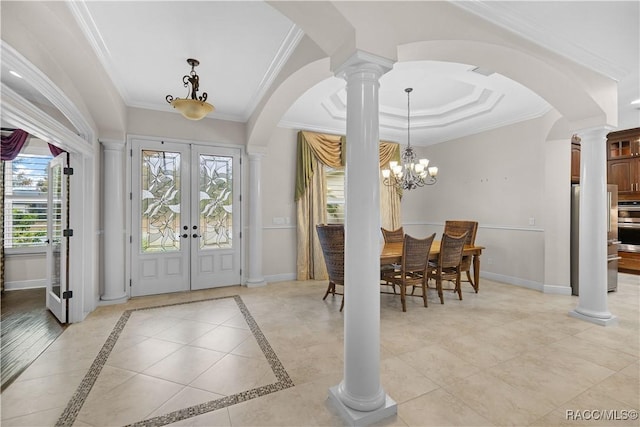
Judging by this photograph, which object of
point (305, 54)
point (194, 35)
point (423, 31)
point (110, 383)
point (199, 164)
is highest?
point (194, 35)

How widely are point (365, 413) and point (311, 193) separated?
3839 mm

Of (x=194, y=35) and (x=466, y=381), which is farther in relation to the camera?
(x=194, y=35)

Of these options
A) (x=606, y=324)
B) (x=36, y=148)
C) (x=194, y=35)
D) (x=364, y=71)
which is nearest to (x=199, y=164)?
(x=194, y=35)

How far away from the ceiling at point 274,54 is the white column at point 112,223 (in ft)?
2.58

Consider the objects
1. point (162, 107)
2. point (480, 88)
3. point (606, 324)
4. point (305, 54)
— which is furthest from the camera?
point (162, 107)

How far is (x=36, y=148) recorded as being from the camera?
4578mm

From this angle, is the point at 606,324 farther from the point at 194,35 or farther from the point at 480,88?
the point at 194,35

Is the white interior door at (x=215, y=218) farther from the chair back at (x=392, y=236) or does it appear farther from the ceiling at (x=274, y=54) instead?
the chair back at (x=392, y=236)

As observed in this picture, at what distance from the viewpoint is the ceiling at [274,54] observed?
2.25 m

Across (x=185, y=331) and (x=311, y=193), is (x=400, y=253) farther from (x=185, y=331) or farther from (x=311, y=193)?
(x=185, y=331)

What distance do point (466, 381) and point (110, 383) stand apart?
102 inches

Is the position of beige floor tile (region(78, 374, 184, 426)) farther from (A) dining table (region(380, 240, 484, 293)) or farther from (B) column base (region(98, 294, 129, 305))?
(A) dining table (region(380, 240, 484, 293))

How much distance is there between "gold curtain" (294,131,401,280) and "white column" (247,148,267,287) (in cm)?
70

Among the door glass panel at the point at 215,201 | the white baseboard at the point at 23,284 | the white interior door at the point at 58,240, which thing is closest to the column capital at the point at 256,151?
the door glass panel at the point at 215,201
